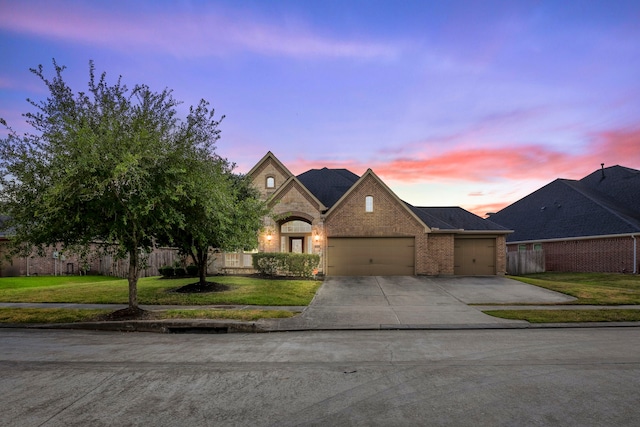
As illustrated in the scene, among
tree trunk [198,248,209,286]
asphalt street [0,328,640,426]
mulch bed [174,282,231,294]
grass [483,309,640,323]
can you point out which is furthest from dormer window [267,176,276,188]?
asphalt street [0,328,640,426]

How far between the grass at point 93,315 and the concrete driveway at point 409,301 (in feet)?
2.84

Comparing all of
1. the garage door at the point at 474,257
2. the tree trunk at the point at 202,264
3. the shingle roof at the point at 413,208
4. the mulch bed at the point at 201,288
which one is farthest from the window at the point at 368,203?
the tree trunk at the point at 202,264

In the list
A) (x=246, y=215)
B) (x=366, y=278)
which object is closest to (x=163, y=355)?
(x=246, y=215)

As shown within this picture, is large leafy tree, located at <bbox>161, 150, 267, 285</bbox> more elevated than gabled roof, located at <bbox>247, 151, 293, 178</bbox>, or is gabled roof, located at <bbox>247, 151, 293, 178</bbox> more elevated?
gabled roof, located at <bbox>247, 151, 293, 178</bbox>

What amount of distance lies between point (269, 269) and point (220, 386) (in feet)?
56.1

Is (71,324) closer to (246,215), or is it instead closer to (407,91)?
(246,215)

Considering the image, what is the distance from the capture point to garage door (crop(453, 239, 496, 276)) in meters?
24.1

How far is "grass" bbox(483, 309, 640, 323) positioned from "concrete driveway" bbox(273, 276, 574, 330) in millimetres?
590

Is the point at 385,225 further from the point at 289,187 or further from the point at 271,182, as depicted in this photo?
the point at 271,182

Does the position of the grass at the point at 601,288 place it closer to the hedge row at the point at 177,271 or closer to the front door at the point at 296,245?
the front door at the point at 296,245

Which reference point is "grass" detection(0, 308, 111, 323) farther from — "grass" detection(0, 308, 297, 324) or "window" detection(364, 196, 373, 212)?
"window" detection(364, 196, 373, 212)

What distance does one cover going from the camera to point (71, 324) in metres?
10.6

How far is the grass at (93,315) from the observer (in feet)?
35.8

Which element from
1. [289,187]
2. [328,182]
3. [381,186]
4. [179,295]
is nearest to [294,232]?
[289,187]
